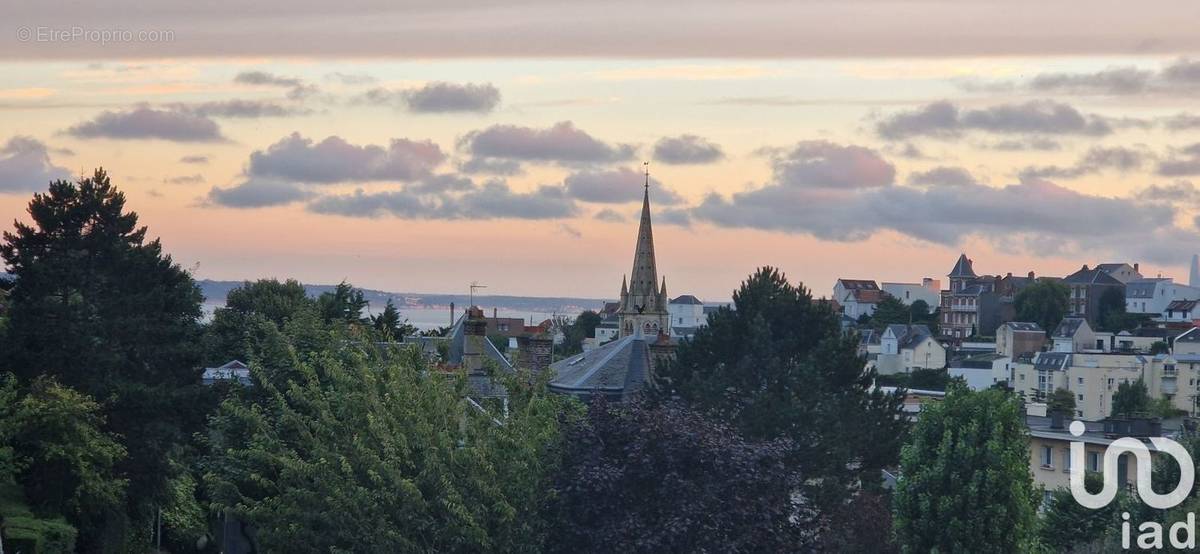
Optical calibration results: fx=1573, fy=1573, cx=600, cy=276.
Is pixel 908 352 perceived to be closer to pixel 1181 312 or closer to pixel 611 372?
pixel 1181 312

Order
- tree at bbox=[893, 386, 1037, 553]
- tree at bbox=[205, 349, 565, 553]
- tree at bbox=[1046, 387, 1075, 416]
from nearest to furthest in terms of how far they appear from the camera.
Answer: tree at bbox=[205, 349, 565, 553] → tree at bbox=[893, 386, 1037, 553] → tree at bbox=[1046, 387, 1075, 416]

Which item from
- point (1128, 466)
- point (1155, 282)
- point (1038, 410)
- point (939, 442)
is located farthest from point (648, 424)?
point (1155, 282)

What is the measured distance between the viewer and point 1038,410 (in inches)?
3661

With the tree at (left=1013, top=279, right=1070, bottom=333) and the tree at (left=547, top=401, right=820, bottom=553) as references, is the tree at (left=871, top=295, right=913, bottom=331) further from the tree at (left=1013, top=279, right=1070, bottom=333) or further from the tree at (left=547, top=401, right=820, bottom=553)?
the tree at (left=547, top=401, right=820, bottom=553)

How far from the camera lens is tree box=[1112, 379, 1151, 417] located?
108 meters

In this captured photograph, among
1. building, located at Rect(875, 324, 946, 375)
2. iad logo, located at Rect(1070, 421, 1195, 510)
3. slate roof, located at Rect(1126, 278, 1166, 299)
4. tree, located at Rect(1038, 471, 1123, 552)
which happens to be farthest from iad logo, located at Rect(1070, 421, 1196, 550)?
slate roof, located at Rect(1126, 278, 1166, 299)

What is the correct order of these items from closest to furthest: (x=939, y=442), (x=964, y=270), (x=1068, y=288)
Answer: (x=939, y=442) → (x=1068, y=288) → (x=964, y=270)

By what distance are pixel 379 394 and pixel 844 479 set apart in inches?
624

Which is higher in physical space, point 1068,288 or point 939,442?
point 1068,288

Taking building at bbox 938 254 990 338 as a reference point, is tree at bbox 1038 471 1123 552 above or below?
below

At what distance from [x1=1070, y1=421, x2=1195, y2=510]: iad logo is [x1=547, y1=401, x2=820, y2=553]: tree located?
59.0 ft

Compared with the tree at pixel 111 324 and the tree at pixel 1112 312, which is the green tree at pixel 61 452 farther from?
the tree at pixel 1112 312

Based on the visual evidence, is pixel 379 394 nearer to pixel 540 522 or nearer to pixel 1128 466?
pixel 540 522

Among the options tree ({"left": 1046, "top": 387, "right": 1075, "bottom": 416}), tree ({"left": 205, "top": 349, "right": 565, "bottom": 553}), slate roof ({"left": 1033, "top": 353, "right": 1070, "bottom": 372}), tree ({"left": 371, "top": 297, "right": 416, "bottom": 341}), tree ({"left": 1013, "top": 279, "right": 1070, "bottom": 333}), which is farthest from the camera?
tree ({"left": 1013, "top": 279, "right": 1070, "bottom": 333})
